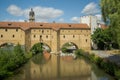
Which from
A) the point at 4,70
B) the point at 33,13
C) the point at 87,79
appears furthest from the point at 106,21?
the point at 33,13

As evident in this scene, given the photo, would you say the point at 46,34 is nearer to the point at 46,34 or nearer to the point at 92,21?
the point at 46,34

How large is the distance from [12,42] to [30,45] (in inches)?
144

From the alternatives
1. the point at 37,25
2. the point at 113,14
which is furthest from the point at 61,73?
the point at 37,25

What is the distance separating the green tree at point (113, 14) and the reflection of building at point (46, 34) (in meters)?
29.0

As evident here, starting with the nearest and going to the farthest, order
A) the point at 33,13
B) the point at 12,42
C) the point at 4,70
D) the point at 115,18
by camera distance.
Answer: the point at 115,18, the point at 4,70, the point at 12,42, the point at 33,13

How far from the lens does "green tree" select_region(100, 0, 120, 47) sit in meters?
16.6

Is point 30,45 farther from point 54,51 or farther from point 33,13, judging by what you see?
point 33,13

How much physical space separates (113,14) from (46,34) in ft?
105

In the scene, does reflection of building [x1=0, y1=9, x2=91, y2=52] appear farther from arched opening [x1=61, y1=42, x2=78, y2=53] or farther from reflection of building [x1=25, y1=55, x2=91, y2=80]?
reflection of building [x1=25, y1=55, x2=91, y2=80]

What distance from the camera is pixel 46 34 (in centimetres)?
4850

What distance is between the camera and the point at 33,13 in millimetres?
61562

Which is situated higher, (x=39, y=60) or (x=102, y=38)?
(x=102, y=38)

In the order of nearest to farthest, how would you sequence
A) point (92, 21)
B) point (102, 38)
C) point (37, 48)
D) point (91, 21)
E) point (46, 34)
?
1. point (102, 38)
2. point (46, 34)
3. point (37, 48)
4. point (91, 21)
5. point (92, 21)

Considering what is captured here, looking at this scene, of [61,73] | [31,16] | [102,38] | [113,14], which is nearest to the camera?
[113,14]
